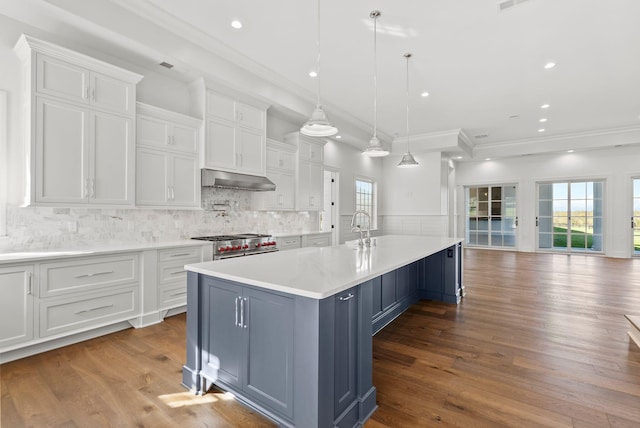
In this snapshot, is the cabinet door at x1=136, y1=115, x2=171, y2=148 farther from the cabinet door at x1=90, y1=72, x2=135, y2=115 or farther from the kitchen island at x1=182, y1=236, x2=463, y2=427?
the kitchen island at x1=182, y1=236, x2=463, y2=427

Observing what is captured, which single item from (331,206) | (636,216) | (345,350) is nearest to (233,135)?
(331,206)

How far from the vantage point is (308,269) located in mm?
2031

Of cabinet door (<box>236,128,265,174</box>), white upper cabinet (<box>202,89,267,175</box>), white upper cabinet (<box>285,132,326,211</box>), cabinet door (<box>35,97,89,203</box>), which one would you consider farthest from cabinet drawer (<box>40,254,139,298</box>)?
white upper cabinet (<box>285,132,326,211</box>)

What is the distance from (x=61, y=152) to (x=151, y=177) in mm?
852

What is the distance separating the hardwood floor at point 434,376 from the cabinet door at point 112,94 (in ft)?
7.40

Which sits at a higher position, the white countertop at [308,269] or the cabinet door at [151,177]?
the cabinet door at [151,177]

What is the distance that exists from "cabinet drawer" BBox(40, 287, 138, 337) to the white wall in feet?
31.3

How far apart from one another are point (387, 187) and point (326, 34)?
5775 mm

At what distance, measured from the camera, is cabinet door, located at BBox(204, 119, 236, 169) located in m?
4.03

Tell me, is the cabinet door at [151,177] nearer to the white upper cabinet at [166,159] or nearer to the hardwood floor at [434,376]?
the white upper cabinet at [166,159]

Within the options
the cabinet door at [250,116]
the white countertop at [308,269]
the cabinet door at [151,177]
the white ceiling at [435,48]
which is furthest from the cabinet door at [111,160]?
the white countertop at [308,269]

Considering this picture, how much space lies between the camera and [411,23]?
3297 mm

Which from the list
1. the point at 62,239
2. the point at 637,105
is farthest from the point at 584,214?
the point at 62,239

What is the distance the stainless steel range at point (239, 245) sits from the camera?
3.89m
